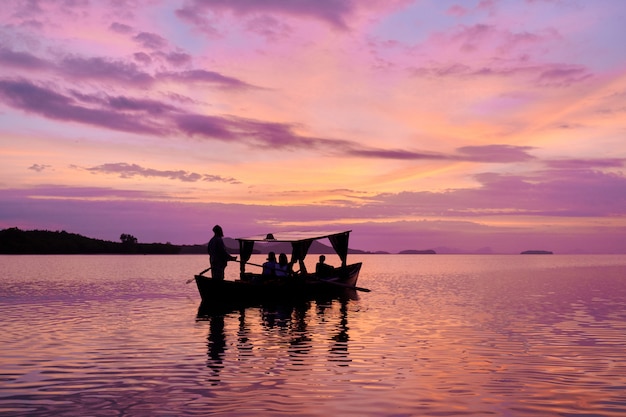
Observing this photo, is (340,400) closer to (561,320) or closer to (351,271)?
(561,320)

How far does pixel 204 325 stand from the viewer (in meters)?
25.8

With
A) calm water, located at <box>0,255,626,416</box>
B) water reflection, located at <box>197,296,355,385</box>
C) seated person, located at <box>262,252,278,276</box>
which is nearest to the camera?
calm water, located at <box>0,255,626,416</box>

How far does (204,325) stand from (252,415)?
14.7 m

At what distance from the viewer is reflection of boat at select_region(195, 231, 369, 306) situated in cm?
3281

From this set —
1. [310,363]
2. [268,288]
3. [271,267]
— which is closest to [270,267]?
[271,267]

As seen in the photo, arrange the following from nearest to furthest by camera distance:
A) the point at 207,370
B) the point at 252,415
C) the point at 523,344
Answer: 1. the point at 252,415
2. the point at 207,370
3. the point at 523,344

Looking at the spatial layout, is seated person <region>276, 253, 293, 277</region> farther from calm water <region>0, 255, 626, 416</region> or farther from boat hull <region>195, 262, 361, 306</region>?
calm water <region>0, 255, 626, 416</region>

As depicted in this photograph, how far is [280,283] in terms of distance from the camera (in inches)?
1425

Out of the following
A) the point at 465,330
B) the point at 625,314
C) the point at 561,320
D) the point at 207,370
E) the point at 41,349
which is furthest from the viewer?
the point at 625,314

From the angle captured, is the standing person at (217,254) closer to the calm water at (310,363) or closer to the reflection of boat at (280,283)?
the reflection of boat at (280,283)

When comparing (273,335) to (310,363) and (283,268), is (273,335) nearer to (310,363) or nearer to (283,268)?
(310,363)

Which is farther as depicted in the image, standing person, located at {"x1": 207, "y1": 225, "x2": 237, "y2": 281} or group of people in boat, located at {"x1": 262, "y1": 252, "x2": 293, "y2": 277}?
group of people in boat, located at {"x1": 262, "y1": 252, "x2": 293, "y2": 277}

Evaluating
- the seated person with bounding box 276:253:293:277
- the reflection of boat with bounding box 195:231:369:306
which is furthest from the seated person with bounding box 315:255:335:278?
the seated person with bounding box 276:253:293:277

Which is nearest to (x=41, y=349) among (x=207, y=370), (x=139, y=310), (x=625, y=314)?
(x=207, y=370)
